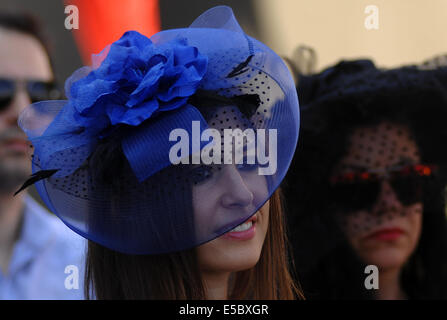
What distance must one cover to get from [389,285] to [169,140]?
1113 millimetres

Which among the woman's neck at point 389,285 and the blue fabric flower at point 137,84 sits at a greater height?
the blue fabric flower at point 137,84

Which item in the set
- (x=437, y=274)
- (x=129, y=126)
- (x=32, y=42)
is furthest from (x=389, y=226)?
(x=32, y=42)

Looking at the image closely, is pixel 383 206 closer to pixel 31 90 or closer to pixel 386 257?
pixel 386 257

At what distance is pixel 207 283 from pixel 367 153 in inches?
27.2

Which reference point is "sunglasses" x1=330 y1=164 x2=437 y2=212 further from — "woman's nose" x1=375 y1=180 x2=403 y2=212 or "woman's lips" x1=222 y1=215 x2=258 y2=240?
"woman's lips" x1=222 y1=215 x2=258 y2=240

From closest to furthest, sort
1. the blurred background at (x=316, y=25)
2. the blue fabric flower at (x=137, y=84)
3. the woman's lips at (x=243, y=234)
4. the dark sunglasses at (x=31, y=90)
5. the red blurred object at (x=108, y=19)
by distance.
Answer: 1. the blue fabric flower at (x=137, y=84)
2. the woman's lips at (x=243, y=234)
3. the dark sunglasses at (x=31, y=90)
4. the red blurred object at (x=108, y=19)
5. the blurred background at (x=316, y=25)

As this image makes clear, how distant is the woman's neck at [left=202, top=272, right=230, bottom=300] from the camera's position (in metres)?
1.18

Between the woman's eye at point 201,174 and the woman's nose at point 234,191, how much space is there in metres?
0.03

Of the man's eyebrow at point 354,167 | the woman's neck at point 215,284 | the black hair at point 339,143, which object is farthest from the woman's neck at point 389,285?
the woman's neck at point 215,284

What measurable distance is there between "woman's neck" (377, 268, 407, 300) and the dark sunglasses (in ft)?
4.25

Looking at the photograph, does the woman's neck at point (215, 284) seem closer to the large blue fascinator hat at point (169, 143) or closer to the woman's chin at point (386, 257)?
the large blue fascinator hat at point (169, 143)

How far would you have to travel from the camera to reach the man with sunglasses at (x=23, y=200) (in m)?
1.86

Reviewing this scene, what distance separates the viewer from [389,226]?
157 cm

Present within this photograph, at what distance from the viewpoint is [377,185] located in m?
1.57
